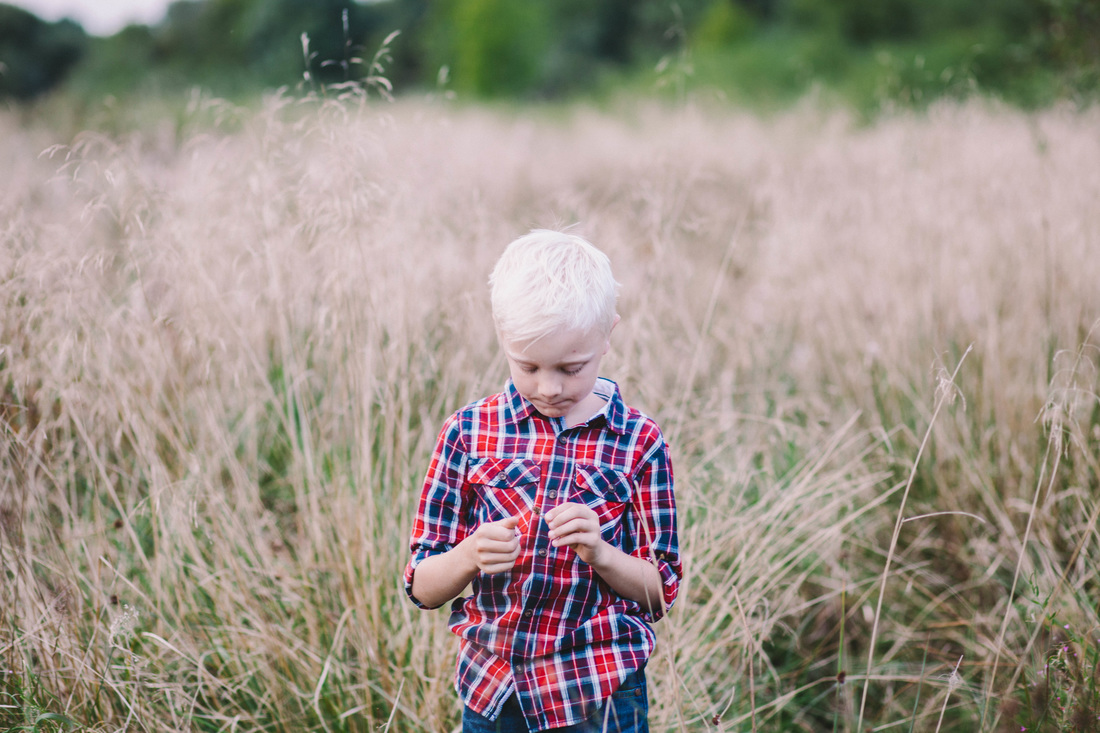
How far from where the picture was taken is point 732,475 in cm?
219

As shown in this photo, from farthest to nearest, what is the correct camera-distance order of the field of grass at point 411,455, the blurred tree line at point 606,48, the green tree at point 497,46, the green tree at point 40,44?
the green tree at point 497,46 → the green tree at point 40,44 → the blurred tree line at point 606,48 → the field of grass at point 411,455

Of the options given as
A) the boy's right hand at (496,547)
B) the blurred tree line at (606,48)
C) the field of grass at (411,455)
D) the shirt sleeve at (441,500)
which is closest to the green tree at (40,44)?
the blurred tree line at (606,48)

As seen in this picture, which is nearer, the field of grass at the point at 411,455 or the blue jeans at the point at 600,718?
the blue jeans at the point at 600,718

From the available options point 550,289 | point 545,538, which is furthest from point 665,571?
point 550,289

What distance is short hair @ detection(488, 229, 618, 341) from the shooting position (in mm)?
1064

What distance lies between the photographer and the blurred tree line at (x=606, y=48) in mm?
Answer: 5770

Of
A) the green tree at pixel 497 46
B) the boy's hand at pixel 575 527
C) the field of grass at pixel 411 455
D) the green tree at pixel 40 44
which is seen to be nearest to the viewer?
the boy's hand at pixel 575 527

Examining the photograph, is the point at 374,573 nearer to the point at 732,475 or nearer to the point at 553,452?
the point at 553,452

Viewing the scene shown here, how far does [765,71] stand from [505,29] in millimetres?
10633

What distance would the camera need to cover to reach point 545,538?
1.17 meters

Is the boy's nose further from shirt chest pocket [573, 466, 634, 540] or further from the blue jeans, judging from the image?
the blue jeans

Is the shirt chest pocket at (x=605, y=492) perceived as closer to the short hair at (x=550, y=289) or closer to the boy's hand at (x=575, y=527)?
the boy's hand at (x=575, y=527)

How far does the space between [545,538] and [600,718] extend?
31 centimetres

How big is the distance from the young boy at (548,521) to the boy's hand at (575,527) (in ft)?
0.06
